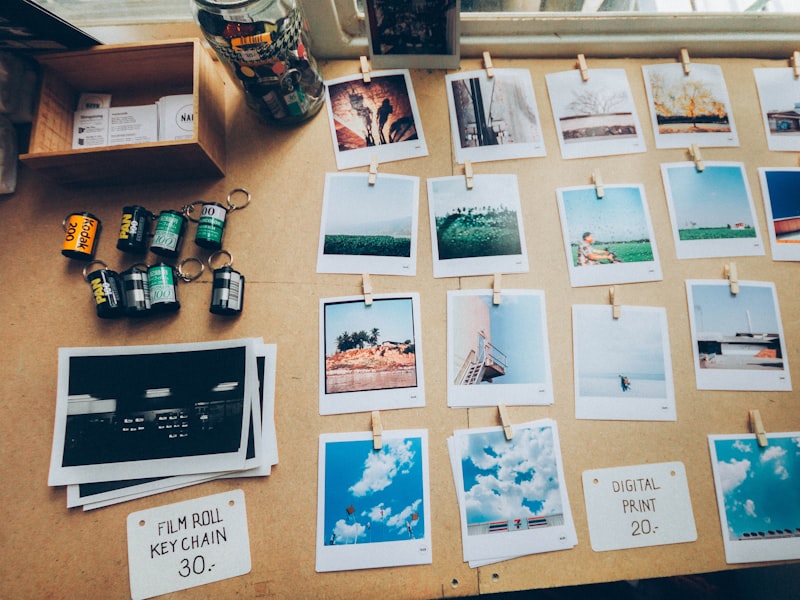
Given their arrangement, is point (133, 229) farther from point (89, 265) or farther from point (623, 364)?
point (623, 364)

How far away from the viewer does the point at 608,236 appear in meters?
0.98

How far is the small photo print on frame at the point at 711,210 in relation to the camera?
99 cm

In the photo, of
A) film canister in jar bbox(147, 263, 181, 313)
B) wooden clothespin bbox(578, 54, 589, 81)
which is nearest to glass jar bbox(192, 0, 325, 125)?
film canister in jar bbox(147, 263, 181, 313)

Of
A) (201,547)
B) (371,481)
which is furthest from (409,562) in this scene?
(201,547)

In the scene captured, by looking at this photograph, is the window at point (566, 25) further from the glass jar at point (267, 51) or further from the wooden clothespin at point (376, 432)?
the wooden clothespin at point (376, 432)

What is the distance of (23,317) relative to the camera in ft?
3.05

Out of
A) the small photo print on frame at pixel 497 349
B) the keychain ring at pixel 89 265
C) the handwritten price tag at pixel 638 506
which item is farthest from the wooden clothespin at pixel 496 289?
the keychain ring at pixel 89 265

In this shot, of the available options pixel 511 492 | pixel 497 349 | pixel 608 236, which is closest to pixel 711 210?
pixel 608 236

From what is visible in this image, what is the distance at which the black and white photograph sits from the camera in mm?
858

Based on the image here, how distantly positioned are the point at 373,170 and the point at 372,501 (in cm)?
71

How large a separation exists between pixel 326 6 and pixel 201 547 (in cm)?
115

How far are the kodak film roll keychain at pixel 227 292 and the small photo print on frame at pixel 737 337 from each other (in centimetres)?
98

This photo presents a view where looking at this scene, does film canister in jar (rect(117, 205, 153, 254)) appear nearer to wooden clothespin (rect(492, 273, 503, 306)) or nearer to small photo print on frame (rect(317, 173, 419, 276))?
small photo print on frame (rect(317, 173, 419, 276))

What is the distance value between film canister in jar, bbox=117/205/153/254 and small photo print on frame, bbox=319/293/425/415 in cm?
42
